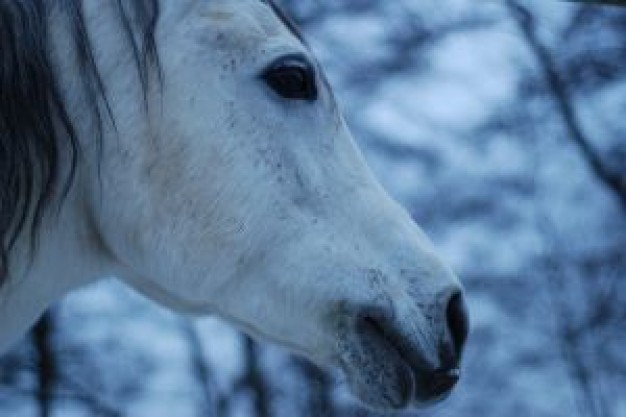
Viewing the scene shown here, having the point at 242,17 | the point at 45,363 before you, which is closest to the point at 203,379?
the point at 45,363

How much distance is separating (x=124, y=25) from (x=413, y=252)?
64 cm

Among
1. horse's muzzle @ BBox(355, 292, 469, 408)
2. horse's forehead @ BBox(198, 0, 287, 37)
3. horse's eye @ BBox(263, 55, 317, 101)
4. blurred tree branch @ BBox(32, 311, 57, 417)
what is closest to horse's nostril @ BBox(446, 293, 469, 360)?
horse's muzzle @ BBox(355, 292, 469, 408)

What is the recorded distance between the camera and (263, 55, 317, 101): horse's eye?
6.93 feet

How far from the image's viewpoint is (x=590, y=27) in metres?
6.84

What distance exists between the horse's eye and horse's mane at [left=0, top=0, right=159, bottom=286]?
8.2 inches

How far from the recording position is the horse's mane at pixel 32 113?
1943mm

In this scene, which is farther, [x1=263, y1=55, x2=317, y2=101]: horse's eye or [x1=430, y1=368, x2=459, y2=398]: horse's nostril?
[x1=263, y1=55, x2=317, y2=101]: horse's eye

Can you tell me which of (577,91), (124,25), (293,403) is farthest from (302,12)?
(124,25)

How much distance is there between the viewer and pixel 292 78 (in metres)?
2.13

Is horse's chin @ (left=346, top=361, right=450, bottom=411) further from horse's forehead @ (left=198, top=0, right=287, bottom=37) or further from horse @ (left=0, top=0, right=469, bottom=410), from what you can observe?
horse's forehead @ (left=198, top=0, right=287, bottom=37)

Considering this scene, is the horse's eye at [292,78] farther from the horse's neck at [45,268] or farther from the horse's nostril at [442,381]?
the horse's nostril at [442,381]

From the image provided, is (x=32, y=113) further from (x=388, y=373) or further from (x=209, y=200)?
(x=388, y=373)

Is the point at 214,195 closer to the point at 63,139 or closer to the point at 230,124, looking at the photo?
the point at 230,124

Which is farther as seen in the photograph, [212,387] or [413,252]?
[212,387]
